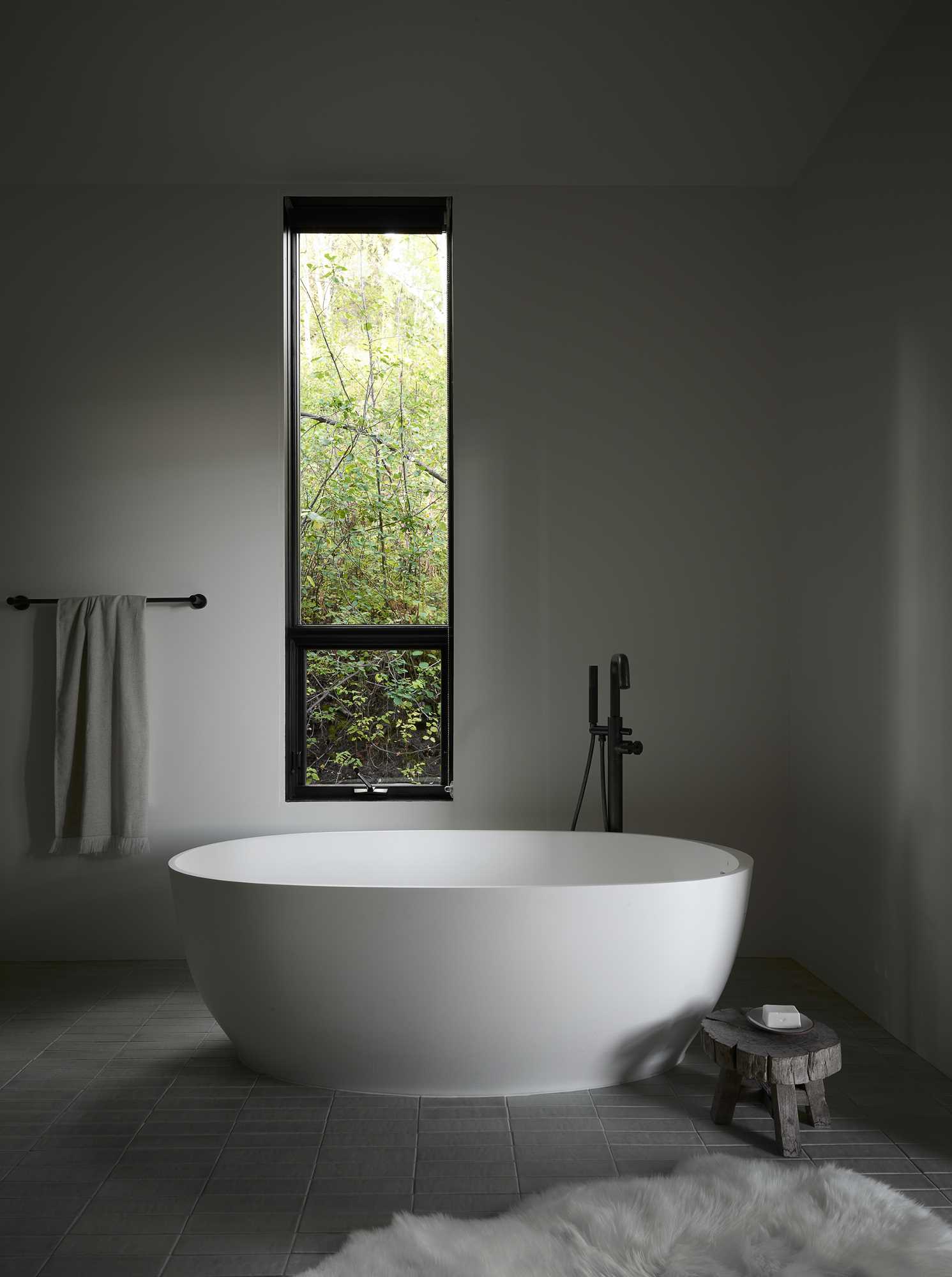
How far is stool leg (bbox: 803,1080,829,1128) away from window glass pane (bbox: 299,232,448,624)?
2237 mm

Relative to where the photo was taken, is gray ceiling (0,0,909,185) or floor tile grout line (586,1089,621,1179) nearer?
floor tile grout line (586,1089,621,1179)

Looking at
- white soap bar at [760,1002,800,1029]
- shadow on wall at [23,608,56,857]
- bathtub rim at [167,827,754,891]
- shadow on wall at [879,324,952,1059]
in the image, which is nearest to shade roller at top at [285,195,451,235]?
shadow on wall at [23,608,56,857]

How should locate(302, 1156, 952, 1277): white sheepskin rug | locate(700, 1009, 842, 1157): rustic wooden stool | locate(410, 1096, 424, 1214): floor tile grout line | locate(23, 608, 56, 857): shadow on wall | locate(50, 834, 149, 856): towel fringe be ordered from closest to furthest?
locate(302, 1156, 952, 1277): white sheepskin rug < locate(410, 1096, 424, 1214): floor tile grout line < locate(700, 1009, 842, 1157): rustic wooden stool < locate(50, 834, 149, 856): towel fringe < locate(23, 608, 56, 857): shadow on wall

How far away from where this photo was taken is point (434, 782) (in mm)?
4176

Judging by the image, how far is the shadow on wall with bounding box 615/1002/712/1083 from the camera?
273 cm

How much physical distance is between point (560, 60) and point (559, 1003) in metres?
2.79

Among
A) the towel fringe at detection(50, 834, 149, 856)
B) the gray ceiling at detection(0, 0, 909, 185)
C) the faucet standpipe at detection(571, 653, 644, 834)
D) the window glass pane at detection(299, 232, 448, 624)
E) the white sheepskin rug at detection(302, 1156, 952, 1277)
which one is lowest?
the white sheepskin rug at detection(302, 1156, 952, 1277)

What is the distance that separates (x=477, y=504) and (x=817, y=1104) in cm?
240

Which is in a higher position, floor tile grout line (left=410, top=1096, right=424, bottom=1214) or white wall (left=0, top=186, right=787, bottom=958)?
white wall (left=0, top=186, right=787, bottom=958)

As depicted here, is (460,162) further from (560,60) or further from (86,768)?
(86,768)

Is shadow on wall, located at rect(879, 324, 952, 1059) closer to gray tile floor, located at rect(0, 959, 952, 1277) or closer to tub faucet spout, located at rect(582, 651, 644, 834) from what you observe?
gray tile floor, located at rect(0, 959, 952, 1277)

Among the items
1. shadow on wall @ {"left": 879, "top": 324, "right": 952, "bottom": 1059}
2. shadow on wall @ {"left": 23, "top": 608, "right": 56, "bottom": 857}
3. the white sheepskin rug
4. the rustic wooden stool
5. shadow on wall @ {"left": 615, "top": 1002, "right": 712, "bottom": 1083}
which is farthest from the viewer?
shadow on wall @ {"left": 23, "top": 608, "right": 56, "bottom": 857}

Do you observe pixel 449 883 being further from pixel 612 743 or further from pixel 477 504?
pixel 477 504

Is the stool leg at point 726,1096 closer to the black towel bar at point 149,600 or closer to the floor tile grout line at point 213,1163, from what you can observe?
the floor tile grout line at point 213,1163
